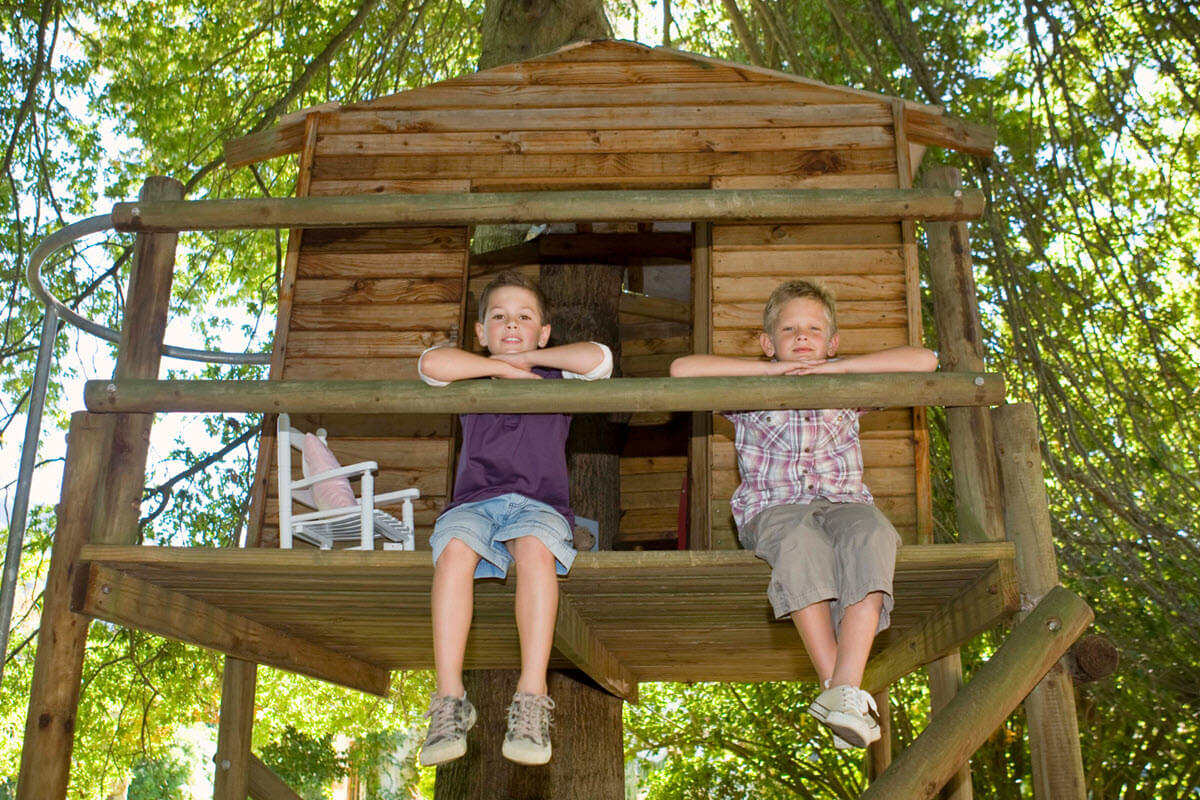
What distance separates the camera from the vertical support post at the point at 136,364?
421 cm

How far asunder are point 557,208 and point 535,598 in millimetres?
1362

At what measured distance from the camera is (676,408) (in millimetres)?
3910

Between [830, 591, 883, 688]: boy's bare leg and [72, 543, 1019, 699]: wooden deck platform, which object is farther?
[72, 543, 1019, 699]: wooden deck platform

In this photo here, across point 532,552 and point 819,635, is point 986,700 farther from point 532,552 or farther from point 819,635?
point 532,552

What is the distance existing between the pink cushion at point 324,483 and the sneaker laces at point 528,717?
6.84 feet

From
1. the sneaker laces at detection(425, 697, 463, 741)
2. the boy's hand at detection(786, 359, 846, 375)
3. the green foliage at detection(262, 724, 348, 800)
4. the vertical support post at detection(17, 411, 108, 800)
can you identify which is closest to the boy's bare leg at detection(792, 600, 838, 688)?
the boy's hand at detection(786, 359, 846, 375)

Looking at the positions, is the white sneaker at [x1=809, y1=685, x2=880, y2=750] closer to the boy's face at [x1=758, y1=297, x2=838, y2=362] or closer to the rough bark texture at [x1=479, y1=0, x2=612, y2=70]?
the boy's face at [x1=758, y1=297, x2=838, y2=362]

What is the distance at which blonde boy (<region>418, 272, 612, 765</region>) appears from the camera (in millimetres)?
3629

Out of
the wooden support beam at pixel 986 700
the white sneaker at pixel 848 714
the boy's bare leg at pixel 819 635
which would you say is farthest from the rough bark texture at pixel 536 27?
the white sneaker at pixel 848 714

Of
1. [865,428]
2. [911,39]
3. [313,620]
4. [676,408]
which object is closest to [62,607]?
[313,620]

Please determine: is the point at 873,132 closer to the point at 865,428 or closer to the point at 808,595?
the point at 865,428

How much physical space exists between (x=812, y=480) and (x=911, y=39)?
6.54m

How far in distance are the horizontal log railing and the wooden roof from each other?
3.51 meters

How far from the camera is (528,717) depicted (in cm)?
358
